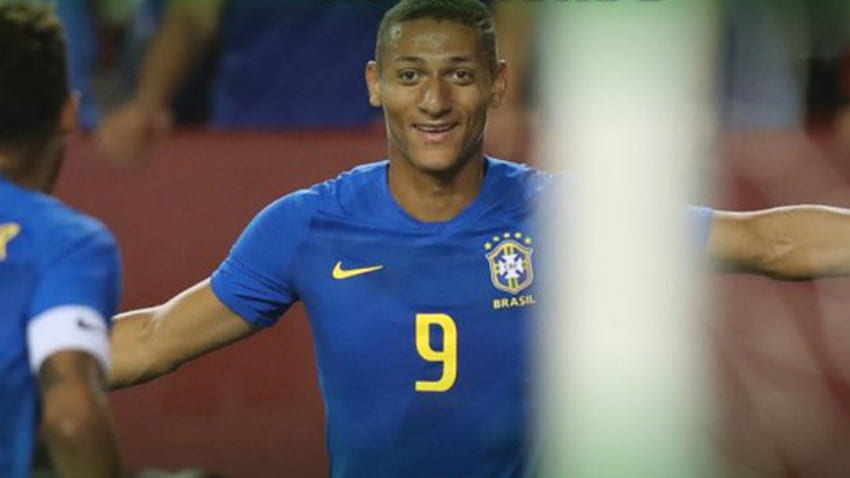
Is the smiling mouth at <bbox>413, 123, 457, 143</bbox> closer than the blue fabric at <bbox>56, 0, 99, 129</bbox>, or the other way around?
the smiling mouth at <bbox>413, 123, 457, 143</bbox>

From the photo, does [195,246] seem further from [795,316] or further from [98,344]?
[98,344]

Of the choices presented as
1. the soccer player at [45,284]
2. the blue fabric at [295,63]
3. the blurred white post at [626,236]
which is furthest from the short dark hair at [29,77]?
the blue fabric at [295,63]

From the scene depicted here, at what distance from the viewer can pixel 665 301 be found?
461 centimetres

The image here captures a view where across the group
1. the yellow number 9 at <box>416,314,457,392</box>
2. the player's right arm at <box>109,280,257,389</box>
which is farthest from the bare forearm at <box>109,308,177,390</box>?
the yellow number 9 at <box>416,314,457,392</box>

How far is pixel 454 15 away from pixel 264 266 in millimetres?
594

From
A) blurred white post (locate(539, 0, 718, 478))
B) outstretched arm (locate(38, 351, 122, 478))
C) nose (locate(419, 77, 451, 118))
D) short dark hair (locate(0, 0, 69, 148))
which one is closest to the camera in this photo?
outstretched arm (locate(38, 351, 122, 478))

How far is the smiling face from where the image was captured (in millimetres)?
3912

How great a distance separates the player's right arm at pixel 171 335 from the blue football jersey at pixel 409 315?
37 mm

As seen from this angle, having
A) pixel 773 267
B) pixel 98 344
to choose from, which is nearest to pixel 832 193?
pixel 773 267

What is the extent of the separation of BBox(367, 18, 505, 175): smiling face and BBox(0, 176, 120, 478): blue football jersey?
1.07m

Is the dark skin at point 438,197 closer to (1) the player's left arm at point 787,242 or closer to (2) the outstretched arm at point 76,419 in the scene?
(1) the player's left arm at point 787,242

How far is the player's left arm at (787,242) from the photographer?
396 cm

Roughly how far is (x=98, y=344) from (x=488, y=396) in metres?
1.17

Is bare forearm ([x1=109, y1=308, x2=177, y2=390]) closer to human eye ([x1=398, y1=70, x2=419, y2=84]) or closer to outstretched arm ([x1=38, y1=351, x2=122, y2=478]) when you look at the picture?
human eye ([x1=398, y1=70, x2=419, y2=84])
